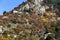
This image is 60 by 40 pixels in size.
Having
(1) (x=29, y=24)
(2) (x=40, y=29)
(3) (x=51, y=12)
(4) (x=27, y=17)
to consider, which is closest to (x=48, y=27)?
(2) (x=40, y=29)

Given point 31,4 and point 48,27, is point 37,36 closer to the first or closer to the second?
point 48,27

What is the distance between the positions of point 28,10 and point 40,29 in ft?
73.0

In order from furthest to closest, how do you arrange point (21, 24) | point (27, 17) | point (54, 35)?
point (27, 17) < point (21, 24) < point (54, 35)

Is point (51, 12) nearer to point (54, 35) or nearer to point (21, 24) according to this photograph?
point (21, 24)

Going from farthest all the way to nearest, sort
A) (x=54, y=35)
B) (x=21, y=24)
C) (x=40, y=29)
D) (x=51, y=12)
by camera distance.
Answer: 1. (x=51, y=12)
2. (x=21, y=24)
3. (x=40, y=29)
4. (x=54, y=35)

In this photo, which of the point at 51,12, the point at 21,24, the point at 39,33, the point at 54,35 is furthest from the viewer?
the point at 51,12

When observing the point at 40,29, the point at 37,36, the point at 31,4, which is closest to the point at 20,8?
the point at 31,4

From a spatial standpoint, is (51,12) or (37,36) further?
(51,12)

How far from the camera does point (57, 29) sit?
97.1 metres

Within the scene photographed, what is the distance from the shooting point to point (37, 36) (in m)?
93.2

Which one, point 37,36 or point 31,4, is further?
point 31,4

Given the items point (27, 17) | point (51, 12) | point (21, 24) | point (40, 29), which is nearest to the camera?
point (40, 29)

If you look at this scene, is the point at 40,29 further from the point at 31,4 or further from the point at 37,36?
the point at 31,4

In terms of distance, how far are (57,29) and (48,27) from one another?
4.55 metres
